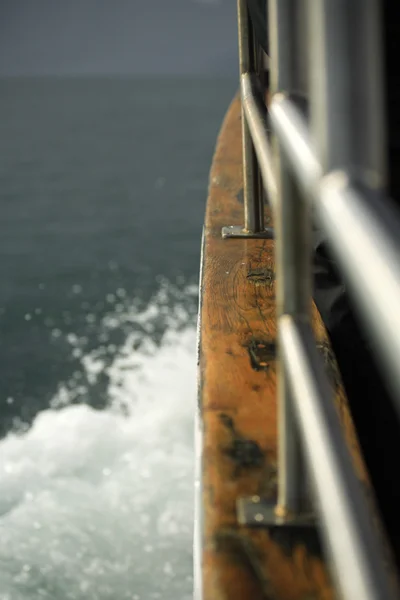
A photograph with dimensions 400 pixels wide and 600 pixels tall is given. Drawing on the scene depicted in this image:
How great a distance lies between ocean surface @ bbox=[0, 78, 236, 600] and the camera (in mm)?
3838

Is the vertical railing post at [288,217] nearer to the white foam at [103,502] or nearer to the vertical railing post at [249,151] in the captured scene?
the vertical railing post at [249,151]

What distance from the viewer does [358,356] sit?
5.82 ft

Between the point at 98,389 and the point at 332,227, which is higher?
the point at 98,389

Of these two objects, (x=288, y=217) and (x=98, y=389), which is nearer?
(x=288, y=217)

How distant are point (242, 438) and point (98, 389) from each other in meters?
5.65

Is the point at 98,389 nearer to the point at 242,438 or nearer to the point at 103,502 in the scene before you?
the point at 103,502

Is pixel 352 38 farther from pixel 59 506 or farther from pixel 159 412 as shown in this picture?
pixel 159 412

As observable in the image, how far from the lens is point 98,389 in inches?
268

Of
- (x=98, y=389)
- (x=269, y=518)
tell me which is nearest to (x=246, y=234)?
(x=269, y=518)

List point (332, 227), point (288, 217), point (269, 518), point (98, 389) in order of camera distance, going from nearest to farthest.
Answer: point (332, 227), point (288, 217), point (269, 518), point (98, 389)

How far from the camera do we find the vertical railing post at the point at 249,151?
82.0 inches

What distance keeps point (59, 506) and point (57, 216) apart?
42.3 feet

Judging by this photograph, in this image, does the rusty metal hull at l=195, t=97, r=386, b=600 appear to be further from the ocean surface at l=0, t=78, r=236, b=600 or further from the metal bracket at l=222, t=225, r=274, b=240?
the ocean surface at l=0, t=78, r=236, b=600

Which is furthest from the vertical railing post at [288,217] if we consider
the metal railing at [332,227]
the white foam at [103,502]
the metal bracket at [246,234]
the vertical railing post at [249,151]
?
the white foam at [103,502]
